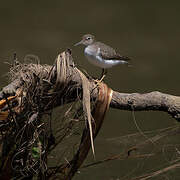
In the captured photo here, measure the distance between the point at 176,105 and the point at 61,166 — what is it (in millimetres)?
415

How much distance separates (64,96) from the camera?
1.57m

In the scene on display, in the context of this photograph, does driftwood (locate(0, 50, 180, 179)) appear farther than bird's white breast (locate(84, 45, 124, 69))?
No

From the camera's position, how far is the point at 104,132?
3512mm

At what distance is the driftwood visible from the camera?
153cm

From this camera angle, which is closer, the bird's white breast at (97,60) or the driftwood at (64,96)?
the driftwood at (64,96)

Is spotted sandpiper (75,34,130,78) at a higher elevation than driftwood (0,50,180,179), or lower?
lower

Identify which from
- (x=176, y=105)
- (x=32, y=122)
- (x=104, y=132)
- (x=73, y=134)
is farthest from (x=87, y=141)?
(x=104, y=132)

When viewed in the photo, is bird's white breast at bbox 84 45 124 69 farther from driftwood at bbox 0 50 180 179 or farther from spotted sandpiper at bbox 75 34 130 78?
driftwood at bbox 0 50 180 179

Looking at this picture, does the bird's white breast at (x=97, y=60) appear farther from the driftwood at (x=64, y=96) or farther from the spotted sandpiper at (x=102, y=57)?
the driftwood at (x=64, y=96)

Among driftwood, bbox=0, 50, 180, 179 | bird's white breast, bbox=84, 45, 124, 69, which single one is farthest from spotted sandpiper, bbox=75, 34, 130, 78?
driftwood, bbox=0, 50, 180, 179

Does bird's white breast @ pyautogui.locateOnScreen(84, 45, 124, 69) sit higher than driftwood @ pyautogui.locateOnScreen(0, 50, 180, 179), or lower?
lower

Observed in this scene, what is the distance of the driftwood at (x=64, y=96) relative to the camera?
1.53m

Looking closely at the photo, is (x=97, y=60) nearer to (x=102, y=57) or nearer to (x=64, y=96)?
(x=102, y=57)

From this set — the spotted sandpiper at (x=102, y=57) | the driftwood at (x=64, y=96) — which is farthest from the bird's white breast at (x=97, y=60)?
the driftwood at (x=64, y=96)
